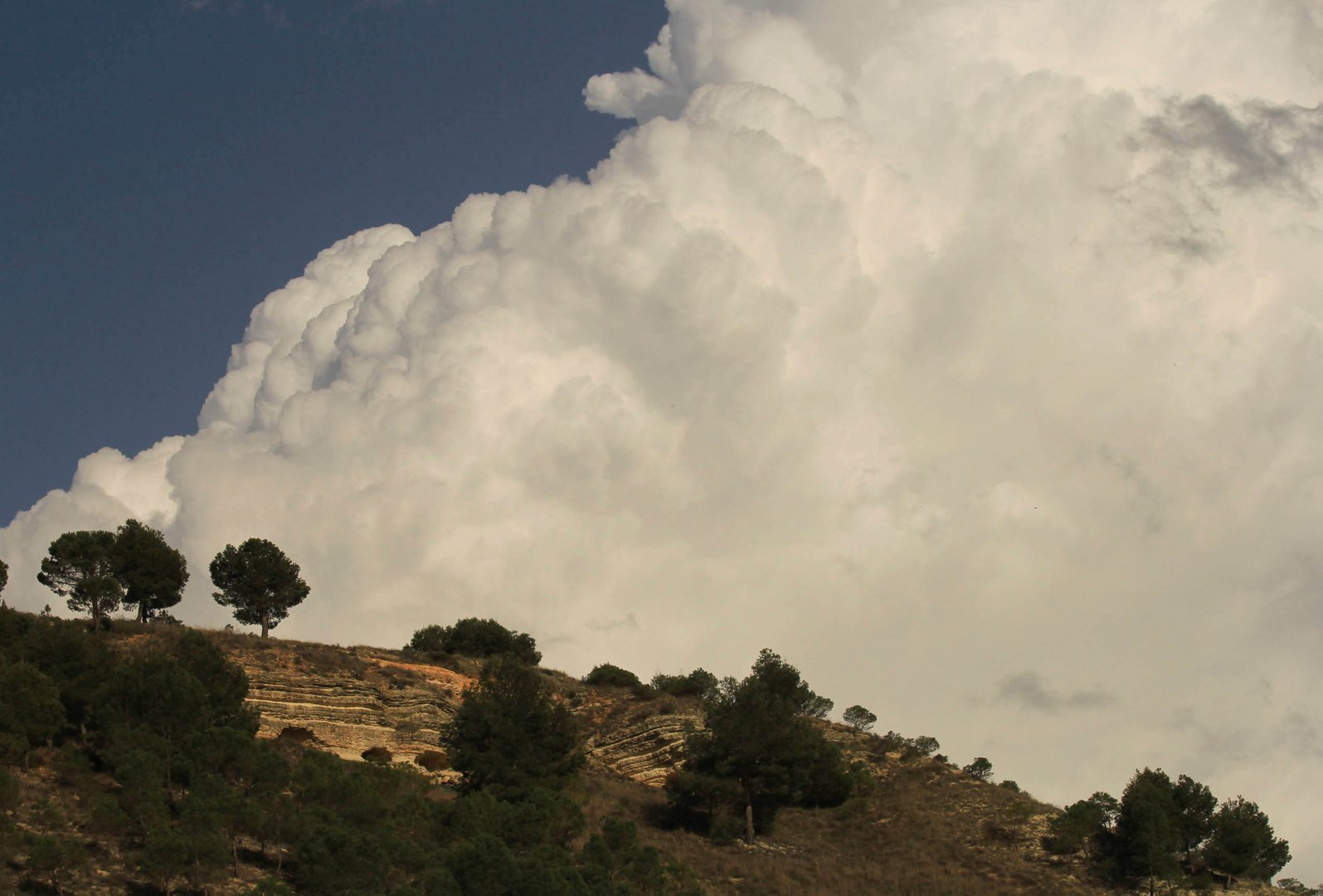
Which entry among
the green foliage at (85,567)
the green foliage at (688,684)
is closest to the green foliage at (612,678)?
the green foliage at (688,684)

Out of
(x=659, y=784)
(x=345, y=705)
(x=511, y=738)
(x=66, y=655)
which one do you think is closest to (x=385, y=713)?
(x=345, y=705)

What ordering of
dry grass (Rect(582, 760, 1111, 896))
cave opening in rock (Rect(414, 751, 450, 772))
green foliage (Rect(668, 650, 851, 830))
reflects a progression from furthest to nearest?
cave opening in rock (Rect(414, 751, 450, 772))
green foliage (Rect(668, 650, 851, 830))
dry grass (Rect(582, 760, 1111, 896))

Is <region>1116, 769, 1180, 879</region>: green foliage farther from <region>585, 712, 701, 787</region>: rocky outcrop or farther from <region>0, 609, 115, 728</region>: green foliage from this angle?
<region>0, 609, 115, 728</region>: green foliage

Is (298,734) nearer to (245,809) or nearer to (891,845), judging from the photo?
(245,809)

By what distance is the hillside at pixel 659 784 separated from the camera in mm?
59844

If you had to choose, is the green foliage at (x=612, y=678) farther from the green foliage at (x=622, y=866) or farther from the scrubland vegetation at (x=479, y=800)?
the green foliage at (x=622, y=866)

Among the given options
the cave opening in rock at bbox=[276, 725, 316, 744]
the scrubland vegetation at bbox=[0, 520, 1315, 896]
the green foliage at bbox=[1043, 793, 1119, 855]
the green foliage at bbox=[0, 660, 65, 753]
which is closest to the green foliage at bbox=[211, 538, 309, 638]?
the scrubland vegetation at bbox=[0, 520, 1315, 896]

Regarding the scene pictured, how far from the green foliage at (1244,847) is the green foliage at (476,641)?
53.2 metres

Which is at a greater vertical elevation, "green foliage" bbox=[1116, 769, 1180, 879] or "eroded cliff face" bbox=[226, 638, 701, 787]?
"eroded cliff face" bbox=[226, 638, 701, 787]

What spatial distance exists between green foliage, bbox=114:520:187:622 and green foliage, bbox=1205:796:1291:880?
59994mm

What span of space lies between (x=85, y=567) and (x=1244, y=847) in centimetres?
6372

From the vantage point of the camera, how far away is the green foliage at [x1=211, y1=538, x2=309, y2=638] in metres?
87.2

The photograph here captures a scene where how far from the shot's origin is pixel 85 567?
76062mm

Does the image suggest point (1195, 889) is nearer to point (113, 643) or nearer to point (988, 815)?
point (988, 815)
